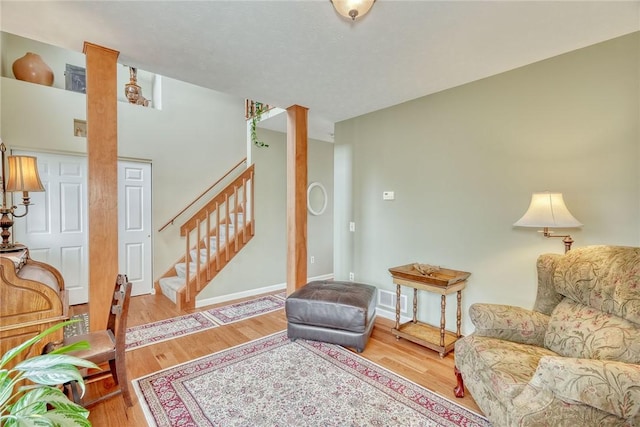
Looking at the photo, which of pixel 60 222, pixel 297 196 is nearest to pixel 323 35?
pixel 297 196

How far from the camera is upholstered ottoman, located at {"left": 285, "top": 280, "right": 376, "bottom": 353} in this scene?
8.19ft

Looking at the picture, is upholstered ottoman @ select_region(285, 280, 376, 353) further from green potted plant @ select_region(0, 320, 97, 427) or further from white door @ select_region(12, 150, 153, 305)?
white door @ select_region(12, 150, 153, 305)

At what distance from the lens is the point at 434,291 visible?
251 cm

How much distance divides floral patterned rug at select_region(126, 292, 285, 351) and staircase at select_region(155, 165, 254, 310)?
1.27 feet

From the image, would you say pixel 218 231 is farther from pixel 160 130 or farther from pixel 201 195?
pixel 160 130

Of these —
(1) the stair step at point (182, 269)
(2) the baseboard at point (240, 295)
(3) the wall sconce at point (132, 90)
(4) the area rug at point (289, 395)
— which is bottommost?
(4) the area rug at point (289, 395)

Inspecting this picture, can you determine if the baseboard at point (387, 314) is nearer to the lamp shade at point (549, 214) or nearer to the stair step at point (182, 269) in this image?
the lamp shade at point (549, 214)

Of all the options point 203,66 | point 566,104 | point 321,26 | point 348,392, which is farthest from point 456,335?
point 203,66

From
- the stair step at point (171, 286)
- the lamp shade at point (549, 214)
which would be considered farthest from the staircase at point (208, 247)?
the lamp shade at point (549, 214)

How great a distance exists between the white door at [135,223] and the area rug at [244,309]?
140 centimetres

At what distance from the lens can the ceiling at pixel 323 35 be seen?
1.74 m

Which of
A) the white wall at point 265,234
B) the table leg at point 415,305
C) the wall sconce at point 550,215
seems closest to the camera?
the wall sconce at point 550,215

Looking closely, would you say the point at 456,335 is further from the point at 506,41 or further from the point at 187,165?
the point at 187,165

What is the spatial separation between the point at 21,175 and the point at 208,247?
198cm
